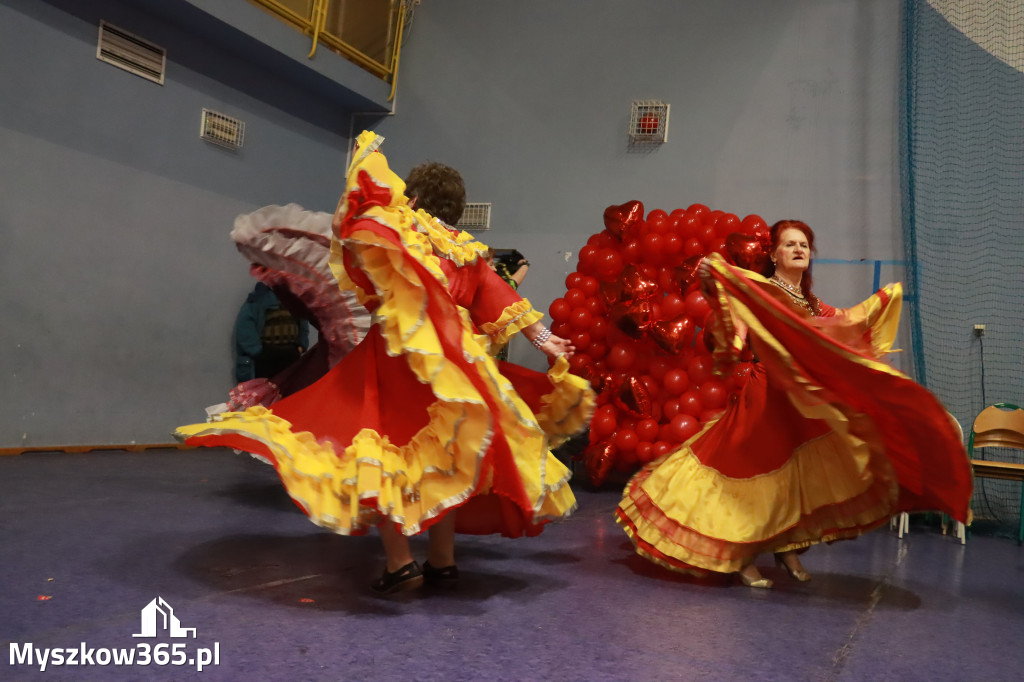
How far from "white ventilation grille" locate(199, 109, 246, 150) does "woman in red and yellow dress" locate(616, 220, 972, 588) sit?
4.83m

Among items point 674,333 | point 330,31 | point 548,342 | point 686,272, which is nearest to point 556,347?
point 548,342

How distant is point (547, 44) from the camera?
769cm

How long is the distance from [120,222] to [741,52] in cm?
496

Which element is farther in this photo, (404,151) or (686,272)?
(404,151)

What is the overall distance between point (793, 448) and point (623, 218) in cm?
309

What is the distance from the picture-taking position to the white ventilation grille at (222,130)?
668 cm

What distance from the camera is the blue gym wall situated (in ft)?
18.4

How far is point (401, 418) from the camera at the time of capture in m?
2.60

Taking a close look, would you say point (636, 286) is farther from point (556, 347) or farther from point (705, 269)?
point (556, 347)

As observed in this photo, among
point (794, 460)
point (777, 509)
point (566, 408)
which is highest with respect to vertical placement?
point (566, 408)

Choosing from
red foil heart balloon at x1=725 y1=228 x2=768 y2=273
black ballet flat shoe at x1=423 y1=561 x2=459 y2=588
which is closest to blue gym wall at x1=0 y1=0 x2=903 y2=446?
red foil heart balloon at x1=725 y1=228 x2=768 y2=273

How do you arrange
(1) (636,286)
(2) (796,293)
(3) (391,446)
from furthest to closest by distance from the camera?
(1) (636,286) → (2) (796,293) → (3) (391,446)

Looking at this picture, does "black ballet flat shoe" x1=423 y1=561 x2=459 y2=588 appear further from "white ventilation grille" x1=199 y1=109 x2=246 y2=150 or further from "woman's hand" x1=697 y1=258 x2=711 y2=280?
"white ventilation grille" x1=199 y1=109 x2=246 y2=150

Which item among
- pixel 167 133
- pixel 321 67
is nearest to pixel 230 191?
pixel 167 133
